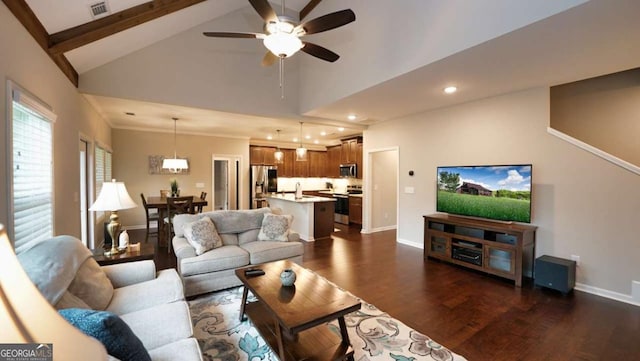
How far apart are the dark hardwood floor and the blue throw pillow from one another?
7.73 feet

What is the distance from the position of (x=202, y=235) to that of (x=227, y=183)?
5225mm

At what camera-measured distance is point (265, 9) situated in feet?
7.85

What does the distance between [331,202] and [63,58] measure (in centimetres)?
494

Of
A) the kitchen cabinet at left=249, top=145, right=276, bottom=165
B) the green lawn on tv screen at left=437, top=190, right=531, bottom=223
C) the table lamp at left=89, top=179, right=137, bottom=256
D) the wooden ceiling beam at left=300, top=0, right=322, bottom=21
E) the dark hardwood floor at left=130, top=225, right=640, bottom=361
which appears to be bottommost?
the dark hardwood floor at left=130, top=225, right=640, bottom=361

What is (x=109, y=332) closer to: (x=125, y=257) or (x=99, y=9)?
(x=125, y=257)

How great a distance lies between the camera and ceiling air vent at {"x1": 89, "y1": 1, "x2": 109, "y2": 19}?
2653 millimetres

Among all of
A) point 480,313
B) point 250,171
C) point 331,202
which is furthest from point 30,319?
point 250,171

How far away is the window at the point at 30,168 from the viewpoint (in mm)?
2098

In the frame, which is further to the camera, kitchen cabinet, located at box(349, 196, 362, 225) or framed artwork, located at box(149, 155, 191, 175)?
kitchen cabinet, located at box(349, 196, 362, 225)

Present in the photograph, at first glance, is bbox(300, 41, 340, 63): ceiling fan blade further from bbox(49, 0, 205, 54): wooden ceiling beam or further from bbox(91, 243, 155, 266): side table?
bbox(91, 243, 155, 266): side table

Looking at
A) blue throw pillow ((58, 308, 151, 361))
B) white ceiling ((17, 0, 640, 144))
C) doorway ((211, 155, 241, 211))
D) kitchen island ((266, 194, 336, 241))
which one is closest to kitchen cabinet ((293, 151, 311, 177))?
doorway ((211, 155, 241, 211))

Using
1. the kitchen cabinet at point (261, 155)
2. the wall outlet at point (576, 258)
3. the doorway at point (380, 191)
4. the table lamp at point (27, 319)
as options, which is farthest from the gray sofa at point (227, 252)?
the kitchen cabinet at point (261, 155)

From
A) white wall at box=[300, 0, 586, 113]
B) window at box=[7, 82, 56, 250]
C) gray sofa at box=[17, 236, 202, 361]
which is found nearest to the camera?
gray sofa at box=[17, 236, 202, 361]

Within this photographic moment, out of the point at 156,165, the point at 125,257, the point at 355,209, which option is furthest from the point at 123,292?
the point at 355,209
